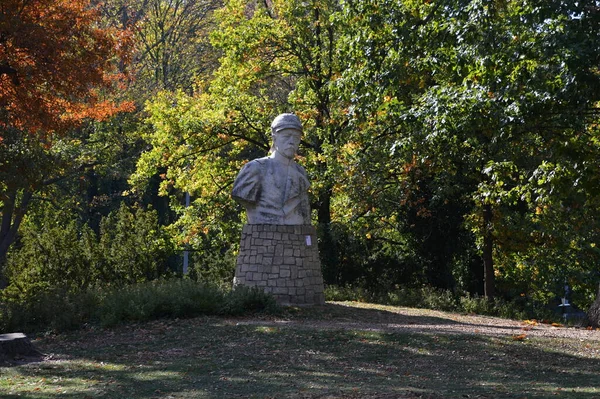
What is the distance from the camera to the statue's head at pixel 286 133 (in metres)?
17.5

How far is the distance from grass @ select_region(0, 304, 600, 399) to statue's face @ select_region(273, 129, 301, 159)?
3785 millimetres

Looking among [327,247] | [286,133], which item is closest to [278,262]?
[286,133]

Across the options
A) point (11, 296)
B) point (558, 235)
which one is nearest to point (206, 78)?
point (11, 296)

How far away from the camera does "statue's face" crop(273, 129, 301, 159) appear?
17.7 meters

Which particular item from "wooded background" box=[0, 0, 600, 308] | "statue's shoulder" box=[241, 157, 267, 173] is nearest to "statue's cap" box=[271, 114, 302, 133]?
"statue's shoulder" box=[241, 157, 267, 173]

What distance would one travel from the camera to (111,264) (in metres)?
25.5

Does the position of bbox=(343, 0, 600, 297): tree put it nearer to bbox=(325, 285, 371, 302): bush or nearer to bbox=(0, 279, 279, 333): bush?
bbox=(0, 279, 279, 333): bush

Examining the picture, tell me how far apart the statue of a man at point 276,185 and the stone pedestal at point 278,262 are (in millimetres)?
277

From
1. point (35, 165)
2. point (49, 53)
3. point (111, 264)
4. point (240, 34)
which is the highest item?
point (240, 34)

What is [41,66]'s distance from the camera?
1485 cm

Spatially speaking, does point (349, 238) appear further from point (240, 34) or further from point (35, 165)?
point (35, 165)

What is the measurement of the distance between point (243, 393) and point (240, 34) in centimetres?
1551

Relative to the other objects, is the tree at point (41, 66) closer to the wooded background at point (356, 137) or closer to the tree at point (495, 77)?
the wooded background at point (356, 137)

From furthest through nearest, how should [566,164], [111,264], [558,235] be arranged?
1. [111,264]
2. [558,235]
3. [566,164]
